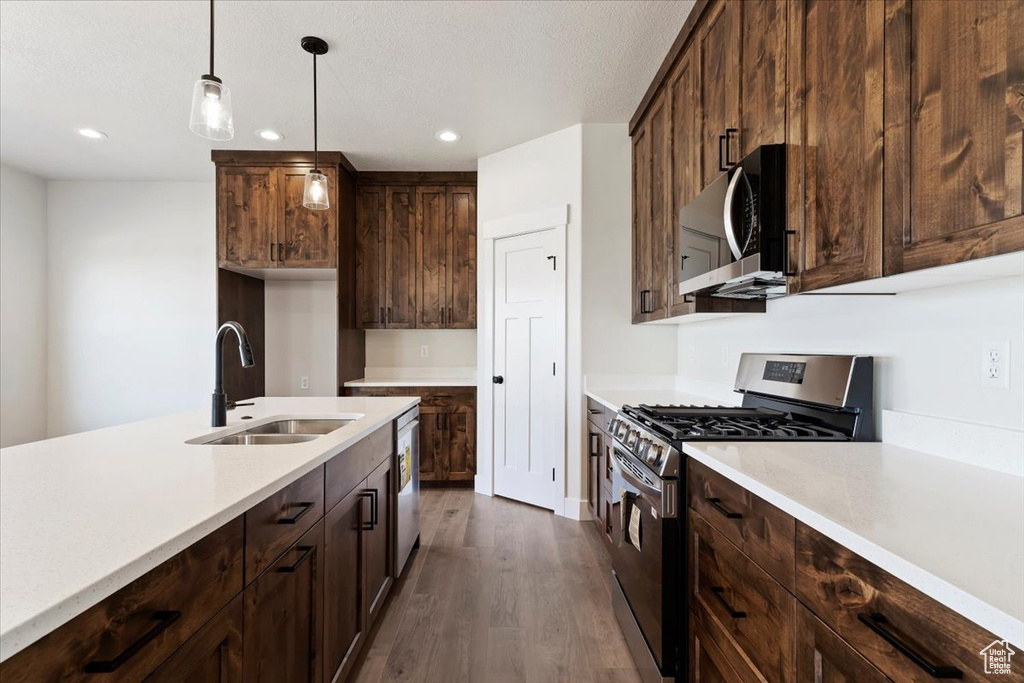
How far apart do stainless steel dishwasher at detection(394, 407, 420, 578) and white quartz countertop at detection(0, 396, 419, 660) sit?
2.61 feet

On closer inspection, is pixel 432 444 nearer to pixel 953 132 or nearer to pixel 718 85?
pixel 718 85

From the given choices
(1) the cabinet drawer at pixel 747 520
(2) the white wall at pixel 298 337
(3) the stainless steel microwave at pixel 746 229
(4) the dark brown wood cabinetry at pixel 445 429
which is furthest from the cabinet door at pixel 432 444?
(1) the cabinet drawer at pixel 747 520

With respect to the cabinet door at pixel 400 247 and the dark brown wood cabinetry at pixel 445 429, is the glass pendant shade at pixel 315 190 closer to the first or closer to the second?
the cabinet door at pixel 400 247

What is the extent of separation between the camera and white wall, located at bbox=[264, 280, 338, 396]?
4.50 meters

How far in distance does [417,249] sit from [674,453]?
130 inches

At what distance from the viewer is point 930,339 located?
1318mm

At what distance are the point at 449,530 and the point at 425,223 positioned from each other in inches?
102

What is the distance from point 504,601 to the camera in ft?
7.31

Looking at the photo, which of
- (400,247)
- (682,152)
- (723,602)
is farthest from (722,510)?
(400,247)

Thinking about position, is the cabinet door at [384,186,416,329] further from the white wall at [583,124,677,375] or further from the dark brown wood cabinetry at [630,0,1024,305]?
the dark brown wood cabinetry at [630,0,1024,305]

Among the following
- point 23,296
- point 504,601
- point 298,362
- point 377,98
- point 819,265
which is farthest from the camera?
point 298,362

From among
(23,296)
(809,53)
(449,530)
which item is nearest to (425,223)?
(449,530)

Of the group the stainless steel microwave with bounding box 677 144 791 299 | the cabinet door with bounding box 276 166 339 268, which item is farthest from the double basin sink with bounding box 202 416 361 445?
the cabinet door with bounding box 276 166 339 268

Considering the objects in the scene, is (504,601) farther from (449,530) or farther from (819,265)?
(819,265)
